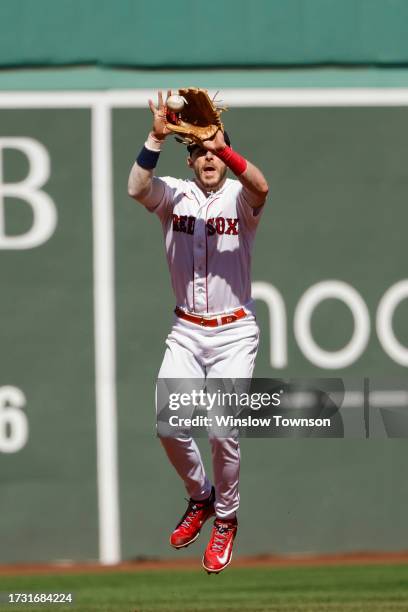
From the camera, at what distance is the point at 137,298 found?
1456cm

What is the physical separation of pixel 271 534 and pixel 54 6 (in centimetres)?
644

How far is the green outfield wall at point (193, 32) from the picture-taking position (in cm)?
1410

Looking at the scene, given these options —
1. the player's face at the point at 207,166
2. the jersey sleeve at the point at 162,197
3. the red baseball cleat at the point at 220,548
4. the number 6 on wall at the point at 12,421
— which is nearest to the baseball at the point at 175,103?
the player's face at the point at 207,166

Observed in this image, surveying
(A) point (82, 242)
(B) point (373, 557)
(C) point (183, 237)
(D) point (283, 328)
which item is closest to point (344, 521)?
(B) point (373, 557)

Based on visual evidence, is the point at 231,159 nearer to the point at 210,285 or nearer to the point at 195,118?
the point at 195,118

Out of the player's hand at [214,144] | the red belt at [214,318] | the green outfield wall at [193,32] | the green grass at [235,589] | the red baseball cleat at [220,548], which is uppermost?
the green outfield wall at [193,32]

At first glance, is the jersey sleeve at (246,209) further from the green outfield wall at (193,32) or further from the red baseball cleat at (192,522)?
the green outfield wall at (193,32)

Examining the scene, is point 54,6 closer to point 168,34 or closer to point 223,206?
point 168,34

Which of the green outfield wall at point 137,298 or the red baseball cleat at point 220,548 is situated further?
the green outfield wall at point 137,298

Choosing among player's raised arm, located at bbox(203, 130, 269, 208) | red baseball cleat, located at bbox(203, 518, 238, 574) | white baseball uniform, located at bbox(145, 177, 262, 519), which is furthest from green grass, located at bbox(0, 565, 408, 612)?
player's raised arm, located at bbox(203, 130, 269, 208)

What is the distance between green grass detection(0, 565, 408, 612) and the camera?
1194cm

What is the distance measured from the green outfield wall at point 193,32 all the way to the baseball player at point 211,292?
19.9 ft

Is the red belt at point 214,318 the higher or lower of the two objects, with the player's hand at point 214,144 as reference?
lower

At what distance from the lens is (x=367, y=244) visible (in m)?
14.7
